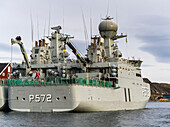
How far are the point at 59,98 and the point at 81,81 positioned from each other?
302 cm

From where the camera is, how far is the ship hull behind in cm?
3081

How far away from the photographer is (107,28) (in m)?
44.8

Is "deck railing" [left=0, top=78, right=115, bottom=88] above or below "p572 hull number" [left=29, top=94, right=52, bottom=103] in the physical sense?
above

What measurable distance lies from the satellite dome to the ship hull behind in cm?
1219

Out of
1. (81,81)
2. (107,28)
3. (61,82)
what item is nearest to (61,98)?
(61,82)

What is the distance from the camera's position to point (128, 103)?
3928 centimetres

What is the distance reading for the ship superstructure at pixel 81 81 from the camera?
3127 centimetres

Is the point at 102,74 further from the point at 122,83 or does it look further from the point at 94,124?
the point at 94,124

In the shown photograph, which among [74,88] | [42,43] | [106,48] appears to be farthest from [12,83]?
[106,48]

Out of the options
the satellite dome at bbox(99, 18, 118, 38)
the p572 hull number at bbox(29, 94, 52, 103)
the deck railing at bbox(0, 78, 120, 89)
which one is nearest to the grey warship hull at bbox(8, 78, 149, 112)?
the p572 hull number at bbox(29, 94, 52, 103)

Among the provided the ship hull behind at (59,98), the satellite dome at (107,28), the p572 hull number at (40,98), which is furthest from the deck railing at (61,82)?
the satellite dome at (107,28)

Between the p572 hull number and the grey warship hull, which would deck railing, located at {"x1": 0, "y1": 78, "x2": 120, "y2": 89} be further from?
the p572 hull number

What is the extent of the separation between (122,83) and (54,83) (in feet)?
33.2

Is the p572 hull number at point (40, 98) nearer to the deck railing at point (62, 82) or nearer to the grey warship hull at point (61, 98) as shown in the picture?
the grey warship hull at point (61, 98)
